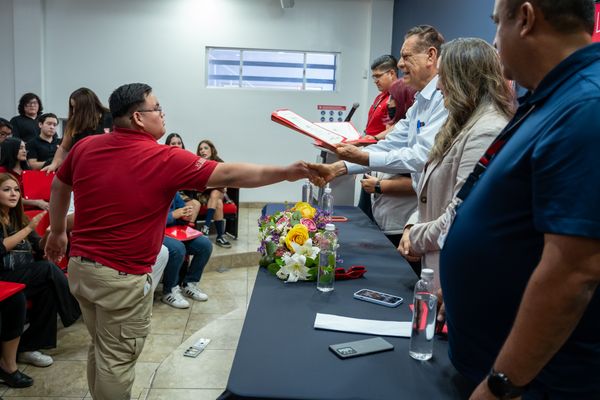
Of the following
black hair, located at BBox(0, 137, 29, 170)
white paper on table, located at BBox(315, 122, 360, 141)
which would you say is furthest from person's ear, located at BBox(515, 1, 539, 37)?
black hair, located at BBox(0, 137, 29, 170)

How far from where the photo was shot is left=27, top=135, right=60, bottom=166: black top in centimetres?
564

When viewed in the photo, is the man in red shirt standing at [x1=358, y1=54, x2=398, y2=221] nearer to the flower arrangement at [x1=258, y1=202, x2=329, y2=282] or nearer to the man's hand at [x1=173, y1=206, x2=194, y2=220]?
the man's hand at [x1=173, y1=206, x2=194, y2=220]

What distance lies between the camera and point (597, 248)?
0.83m

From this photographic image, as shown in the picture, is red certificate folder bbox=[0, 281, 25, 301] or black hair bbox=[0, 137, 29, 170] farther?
black hair bbox=[0, 137, 29, 170]

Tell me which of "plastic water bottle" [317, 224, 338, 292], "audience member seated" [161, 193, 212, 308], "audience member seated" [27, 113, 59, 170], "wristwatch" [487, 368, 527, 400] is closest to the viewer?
"wristwatch" [487, 368, 527, 400]

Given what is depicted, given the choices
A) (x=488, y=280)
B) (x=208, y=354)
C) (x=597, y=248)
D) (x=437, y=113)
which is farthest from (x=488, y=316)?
(x=208, y=354)

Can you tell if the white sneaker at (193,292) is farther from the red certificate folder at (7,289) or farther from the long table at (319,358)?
the long table at (319,358)

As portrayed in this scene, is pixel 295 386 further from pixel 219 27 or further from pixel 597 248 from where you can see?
pixel 219 27

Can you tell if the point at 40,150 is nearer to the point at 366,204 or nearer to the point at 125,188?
the point at 366,204

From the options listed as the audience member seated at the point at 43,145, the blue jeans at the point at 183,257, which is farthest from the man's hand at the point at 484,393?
the audience member seated at the point at 43,145

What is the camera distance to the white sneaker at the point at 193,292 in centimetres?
438

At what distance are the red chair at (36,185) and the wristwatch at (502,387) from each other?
4.02m

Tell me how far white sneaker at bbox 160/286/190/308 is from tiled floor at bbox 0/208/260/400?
43 millimetres

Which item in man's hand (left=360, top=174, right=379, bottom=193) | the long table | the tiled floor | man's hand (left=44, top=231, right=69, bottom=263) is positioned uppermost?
man's hand (left=360, top=174, right=379, bottom=193)
